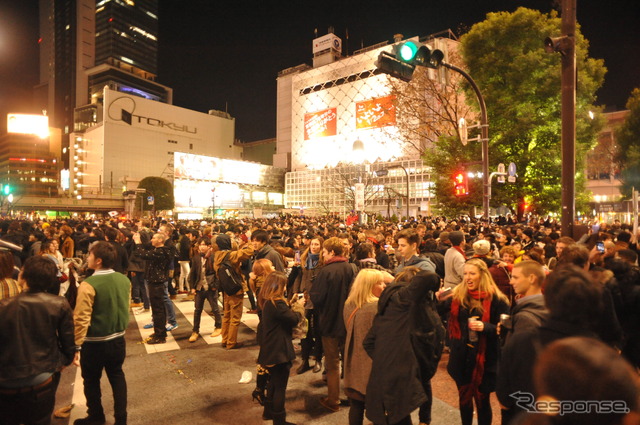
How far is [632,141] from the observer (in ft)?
98.5

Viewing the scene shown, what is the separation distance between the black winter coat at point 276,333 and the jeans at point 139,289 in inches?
223

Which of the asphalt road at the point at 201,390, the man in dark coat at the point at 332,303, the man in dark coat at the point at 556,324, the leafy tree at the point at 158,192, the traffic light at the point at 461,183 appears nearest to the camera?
the man in dark coat at the point at 556,324

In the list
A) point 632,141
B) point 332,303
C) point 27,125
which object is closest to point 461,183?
point 332,303

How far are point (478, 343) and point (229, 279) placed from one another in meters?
4.01

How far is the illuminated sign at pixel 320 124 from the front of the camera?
7050 centimetres

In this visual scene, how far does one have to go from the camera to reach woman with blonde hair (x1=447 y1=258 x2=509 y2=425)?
11.4ft

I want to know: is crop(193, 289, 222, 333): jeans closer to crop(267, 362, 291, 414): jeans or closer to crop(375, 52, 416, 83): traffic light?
crop(267, 362, 291, 414): jeans

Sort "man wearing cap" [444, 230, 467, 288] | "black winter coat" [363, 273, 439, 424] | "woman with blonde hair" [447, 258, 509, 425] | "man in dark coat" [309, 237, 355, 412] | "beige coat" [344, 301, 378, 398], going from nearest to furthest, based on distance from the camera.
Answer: "black winter coat" [363, 273, 439, 424], "beige coat" [344, 301, 378, 398], "woman with blonde hair" [447, 258, 509, 425], "man in dark coat" [309, 237, 355, 412], "man wearing cap" [444, 230, 467, 288]

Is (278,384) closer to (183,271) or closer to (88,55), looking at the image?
(183,271)

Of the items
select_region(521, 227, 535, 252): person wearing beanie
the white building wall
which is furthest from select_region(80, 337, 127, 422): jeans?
the white building wall

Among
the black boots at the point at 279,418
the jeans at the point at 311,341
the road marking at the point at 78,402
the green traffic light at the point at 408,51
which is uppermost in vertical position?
the green traffic light at the point at 408,51

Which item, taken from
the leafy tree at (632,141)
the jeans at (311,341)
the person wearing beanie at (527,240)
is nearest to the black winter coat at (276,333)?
the jeans at (311,341)

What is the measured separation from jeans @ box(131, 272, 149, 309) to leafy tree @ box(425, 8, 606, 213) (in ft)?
57.2

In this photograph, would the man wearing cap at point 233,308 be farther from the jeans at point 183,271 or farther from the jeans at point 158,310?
the jeans at point 183,271
